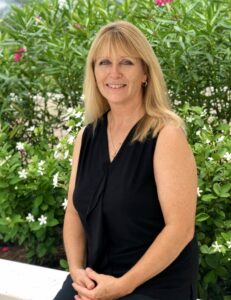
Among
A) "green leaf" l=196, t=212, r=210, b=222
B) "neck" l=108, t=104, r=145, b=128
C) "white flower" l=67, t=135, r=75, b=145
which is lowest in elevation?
"green leaf" l=196, t=212, r=210, b=222

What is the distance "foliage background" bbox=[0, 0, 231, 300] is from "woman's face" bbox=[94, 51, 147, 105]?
2.39ft

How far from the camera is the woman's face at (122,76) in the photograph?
2223mm

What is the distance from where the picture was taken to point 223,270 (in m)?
2.75

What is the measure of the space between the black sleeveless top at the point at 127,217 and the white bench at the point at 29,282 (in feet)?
1.61

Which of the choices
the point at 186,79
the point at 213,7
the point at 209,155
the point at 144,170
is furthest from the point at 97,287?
the point at 213,7

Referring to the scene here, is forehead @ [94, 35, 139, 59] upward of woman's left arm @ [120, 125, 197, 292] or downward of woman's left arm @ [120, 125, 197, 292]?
upward

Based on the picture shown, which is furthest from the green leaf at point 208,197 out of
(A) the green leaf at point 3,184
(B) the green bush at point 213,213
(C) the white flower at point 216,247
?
(A) the green leaf at point 3,184

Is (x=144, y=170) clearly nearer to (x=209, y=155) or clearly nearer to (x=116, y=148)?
(x=116, y=148)

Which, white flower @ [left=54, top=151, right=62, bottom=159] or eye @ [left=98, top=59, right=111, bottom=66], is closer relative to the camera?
eye @ [left=98, top=59, right=111, bottom=66]

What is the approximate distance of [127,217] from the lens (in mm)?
2154

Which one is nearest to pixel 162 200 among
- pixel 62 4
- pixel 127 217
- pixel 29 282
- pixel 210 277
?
pixel 127 217

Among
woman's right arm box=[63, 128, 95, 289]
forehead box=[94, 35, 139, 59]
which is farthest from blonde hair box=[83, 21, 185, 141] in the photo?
woman's right arm box=[63, 128, 95, 289]

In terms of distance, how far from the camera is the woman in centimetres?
209

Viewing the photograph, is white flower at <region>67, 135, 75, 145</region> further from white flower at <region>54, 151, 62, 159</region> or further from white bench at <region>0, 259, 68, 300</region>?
white bench at <region>0, 259, 68, 300</region>
